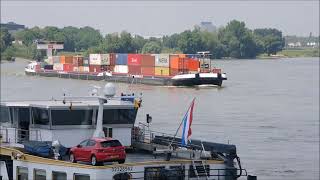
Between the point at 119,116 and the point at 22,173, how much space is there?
9.02 feet

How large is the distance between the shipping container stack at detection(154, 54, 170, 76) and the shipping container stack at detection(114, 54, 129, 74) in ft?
18.7

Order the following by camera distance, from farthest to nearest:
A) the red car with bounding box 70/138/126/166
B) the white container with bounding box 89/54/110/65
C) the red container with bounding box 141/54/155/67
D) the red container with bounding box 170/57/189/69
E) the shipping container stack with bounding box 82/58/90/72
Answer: the shipping container stack with bounding box 82/58/90/72, the white container with bounding box 89/54/110/65, the red container with bounding box 141/54/155/67, the red container with bounding box 170/57/189/69, the red car with bounding box 70/138/126/166

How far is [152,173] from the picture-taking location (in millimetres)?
17156

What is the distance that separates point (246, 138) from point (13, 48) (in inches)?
5883

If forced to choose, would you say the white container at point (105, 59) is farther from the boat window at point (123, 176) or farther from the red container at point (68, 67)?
the boat window at point (123, 176)

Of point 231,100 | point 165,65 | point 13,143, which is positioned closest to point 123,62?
point 165,65

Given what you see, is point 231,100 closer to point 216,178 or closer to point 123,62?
point 123,62

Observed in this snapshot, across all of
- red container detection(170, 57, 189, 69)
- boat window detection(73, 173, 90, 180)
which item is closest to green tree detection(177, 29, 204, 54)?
red container detection(170, 57, 189, 69)

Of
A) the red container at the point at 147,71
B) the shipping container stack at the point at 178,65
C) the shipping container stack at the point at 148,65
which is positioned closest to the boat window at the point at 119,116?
the shipping container stack at the point at 178,65

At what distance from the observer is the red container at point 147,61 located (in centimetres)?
10760

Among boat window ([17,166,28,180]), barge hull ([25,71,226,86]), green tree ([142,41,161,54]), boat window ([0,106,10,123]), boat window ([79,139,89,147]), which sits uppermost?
boat window ([0,106,10,123])

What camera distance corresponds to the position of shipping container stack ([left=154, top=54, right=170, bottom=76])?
4095 inches

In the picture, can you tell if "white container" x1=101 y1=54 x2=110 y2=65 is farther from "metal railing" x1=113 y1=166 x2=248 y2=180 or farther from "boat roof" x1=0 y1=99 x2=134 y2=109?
"metal railing" x1=113 y1=166 x2=248 y2=180

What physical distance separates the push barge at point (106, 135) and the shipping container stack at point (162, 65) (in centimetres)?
8309
